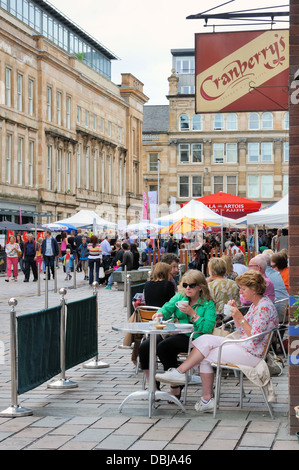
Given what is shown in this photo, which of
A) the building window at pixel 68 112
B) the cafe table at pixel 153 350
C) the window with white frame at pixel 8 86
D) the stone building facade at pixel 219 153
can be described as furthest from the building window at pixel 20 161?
the cafe table at pixel 153 350

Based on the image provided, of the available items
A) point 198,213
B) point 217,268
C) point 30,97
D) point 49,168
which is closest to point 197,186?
point 49,168

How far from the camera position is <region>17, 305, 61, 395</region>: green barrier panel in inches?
324

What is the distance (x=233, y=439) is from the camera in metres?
6.89

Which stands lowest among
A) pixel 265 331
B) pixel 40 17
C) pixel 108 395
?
pixel 108 395

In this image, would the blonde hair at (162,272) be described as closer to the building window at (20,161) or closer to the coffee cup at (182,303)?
the coffee cup at (182,303)

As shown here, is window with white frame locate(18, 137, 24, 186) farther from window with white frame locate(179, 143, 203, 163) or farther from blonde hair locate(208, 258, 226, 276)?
blonde hair locate(208, 258, 226, 276)

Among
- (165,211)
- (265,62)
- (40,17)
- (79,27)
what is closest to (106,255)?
(265,62)

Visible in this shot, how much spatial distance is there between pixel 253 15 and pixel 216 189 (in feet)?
278

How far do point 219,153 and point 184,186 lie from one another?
519 cm

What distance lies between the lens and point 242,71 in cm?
1109

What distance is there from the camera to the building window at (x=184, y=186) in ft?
314

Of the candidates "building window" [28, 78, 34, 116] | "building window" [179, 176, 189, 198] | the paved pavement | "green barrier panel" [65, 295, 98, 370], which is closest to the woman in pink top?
the paved pavement

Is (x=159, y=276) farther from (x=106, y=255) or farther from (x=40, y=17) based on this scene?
(x=40, y=17)

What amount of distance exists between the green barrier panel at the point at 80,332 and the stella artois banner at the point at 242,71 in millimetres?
2928
